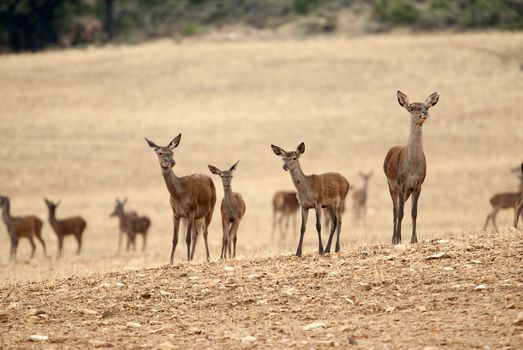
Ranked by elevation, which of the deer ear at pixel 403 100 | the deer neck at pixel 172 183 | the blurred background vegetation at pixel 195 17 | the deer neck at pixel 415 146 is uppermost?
the blurred background vegetation at pixel 195 17

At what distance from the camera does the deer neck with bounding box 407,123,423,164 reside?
14.8m

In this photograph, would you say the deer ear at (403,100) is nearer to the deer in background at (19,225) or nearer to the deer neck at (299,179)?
the deer neck at (299,179)

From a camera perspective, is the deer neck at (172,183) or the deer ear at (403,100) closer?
the deer ear at (403,100)

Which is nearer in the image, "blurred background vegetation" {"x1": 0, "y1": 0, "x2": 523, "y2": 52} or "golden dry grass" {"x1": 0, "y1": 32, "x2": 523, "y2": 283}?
"golden dry grass" {"x1": 0, "y1": 32, "x2": 523, "y2": 283}

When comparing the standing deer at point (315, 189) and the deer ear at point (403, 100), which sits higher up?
the deer ear at point (403, 100)

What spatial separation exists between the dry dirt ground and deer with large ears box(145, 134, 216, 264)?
2368 mm

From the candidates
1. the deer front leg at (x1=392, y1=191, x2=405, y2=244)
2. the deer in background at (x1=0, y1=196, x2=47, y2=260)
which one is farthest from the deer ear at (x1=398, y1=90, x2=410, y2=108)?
the deer in background at (x1=0, y1=196, x2=47, y2=260)

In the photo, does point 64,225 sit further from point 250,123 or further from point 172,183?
point 250,123

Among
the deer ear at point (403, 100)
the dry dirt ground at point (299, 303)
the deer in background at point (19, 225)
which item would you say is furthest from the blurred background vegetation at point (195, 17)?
the dry dirt ground at point (299, 303)

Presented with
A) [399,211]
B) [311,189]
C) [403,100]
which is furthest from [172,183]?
[403,100]

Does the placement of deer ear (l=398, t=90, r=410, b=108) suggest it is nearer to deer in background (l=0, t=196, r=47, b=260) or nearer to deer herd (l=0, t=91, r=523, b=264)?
deer herd (l=0, t=91, r=523, b=264)

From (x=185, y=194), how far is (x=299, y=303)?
5156 mm

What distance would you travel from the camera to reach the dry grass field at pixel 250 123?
115 feet

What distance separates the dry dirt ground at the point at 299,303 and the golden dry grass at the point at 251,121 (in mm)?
11393
